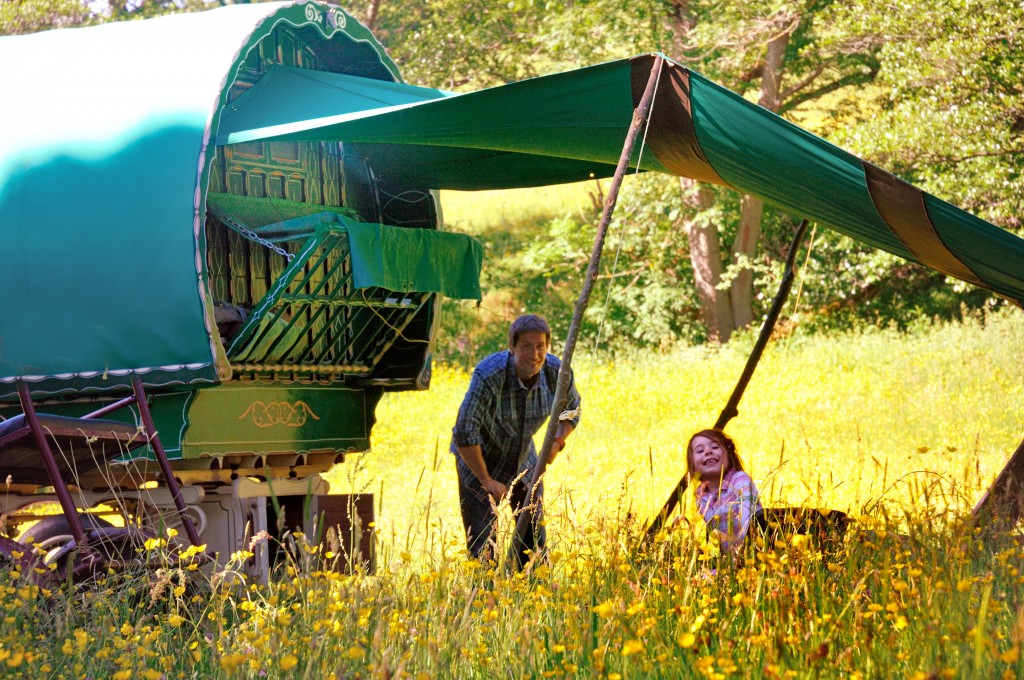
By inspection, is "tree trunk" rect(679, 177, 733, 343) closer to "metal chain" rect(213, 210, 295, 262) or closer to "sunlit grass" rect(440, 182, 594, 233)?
"sunlit grass" rect(440, 182, 594, 233)

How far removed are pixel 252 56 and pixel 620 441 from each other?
293 inches

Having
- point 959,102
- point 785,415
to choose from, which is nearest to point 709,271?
point 959,102

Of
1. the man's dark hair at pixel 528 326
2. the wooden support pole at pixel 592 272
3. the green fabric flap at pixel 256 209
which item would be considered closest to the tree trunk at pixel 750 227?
the green fabric flap at pixel 256 209

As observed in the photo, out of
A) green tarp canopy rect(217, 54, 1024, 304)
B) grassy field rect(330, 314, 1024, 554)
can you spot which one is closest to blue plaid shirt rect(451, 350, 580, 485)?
green tarp canopy rect(217, 54, 1024, 304)

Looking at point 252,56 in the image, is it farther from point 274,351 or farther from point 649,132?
point 649,132

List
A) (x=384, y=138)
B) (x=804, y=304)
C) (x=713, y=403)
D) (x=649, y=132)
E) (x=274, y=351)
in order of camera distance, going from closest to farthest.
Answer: (x=649, y=132)
(x=384, y=138)
(x=274, y=351)
(x=713, y=403)
(x=804, y=304)

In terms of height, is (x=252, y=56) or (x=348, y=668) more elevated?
(x=252, y=56)

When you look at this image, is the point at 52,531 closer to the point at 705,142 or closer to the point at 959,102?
the point at 705,142

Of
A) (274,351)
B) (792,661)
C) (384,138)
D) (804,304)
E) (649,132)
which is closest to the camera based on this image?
(792,661)

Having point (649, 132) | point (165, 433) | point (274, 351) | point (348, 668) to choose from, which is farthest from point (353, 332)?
point (348, 668)

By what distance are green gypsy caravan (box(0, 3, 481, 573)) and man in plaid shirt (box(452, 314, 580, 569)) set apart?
0.76 meters

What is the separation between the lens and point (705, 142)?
17.4 feet

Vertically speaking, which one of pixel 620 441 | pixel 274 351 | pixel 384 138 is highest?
pixel 384 138

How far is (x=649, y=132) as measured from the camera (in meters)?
5.48
